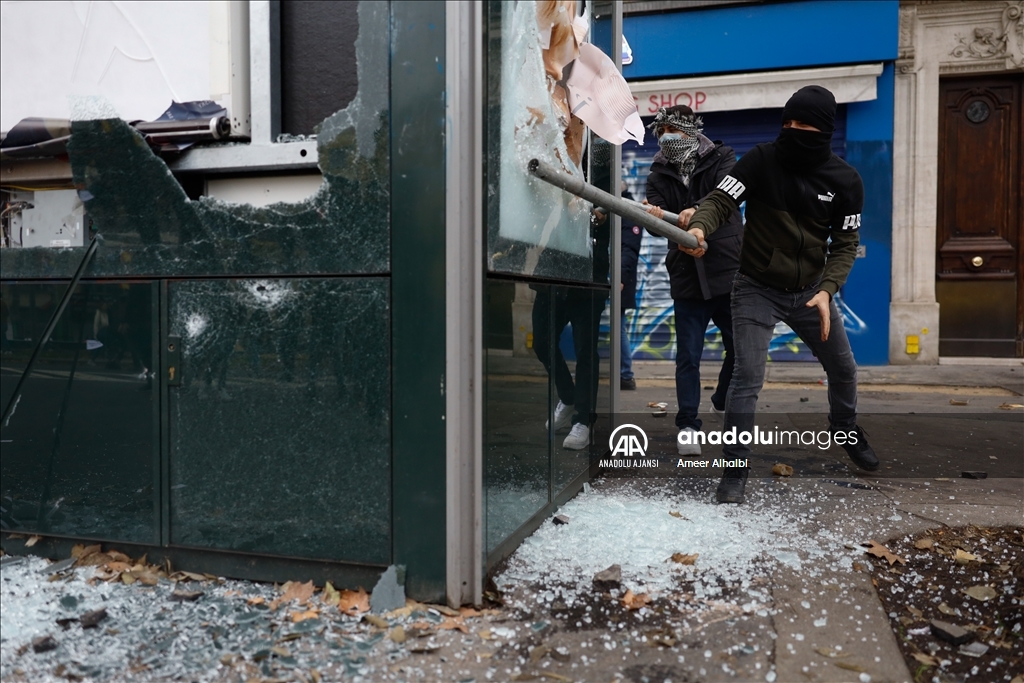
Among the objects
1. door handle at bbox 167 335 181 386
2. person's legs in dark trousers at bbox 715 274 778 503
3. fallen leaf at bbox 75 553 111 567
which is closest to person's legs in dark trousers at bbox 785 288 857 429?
person's legs in dark trousers at bbox 715 274 778 503

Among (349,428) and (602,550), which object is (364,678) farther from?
(602,550)

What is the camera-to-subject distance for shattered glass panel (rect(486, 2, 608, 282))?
276cm

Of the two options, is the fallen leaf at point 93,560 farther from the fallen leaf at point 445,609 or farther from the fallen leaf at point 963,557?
the fallen leaf at point 963,557

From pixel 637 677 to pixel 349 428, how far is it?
109cm

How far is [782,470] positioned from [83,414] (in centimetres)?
335

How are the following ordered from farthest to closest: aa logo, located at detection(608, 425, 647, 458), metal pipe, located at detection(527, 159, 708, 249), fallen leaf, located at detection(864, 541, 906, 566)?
aa logo, located at detection(608, 425, 647, 458)
fallen leaf, located at detection(864, 541, 906, 566)
metal pipe, located at detection(527, 159, 708, 249)

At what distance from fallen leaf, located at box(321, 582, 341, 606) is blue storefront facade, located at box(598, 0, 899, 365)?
879 cm

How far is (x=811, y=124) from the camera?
3900mm

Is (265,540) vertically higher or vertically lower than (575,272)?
lower

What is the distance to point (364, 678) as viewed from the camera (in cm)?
219

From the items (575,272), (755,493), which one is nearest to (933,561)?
(755,493)

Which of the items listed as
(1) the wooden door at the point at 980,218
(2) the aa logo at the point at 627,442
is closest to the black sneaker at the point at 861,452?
(2) the aa logo at the point at 627,442

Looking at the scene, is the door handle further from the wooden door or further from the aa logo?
the wooden door

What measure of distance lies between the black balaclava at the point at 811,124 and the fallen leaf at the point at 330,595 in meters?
2.71
